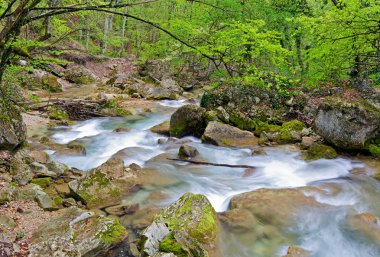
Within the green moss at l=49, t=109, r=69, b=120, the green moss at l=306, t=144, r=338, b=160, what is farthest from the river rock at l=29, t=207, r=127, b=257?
the green moss at l=49, t=109, r=69, b=120

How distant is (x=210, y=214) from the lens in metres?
5.49

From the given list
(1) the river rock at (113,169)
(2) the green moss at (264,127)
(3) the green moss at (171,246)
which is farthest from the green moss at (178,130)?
(3) the green moss at (171,246)

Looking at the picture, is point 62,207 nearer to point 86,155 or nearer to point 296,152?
point 86,155

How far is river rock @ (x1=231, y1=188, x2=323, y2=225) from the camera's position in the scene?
6.17 meters

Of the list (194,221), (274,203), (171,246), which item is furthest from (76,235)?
(274,203)

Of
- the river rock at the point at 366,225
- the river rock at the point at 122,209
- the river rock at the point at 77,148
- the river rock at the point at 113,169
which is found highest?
the river rock at the point at 366,225

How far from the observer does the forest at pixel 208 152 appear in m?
4.70

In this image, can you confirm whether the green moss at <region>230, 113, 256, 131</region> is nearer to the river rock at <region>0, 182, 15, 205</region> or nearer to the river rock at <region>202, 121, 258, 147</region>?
the river rock at <region>202, 121, 258, 147</region>

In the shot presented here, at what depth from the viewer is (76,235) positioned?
4684 millimetres

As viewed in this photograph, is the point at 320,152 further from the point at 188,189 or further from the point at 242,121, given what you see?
the point at 188,189

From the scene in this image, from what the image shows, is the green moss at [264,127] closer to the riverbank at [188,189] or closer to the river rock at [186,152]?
the riverbank at [188,189]

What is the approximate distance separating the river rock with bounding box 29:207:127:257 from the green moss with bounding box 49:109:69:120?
8.96m

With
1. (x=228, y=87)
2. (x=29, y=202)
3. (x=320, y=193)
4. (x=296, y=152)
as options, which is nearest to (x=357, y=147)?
(x=296, y=152)

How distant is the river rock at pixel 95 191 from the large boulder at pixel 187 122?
17.7 feet
